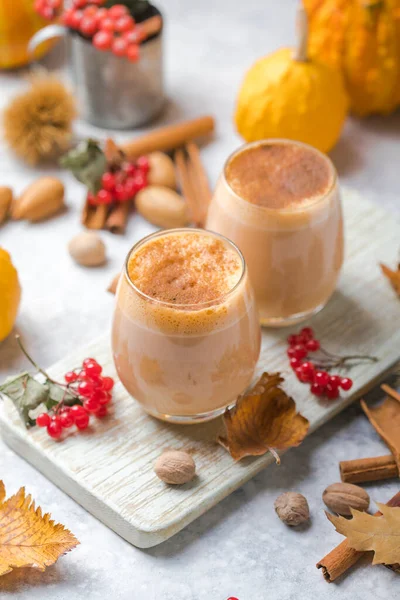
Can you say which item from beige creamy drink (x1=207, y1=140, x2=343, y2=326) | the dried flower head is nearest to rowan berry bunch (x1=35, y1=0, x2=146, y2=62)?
the dried flower head

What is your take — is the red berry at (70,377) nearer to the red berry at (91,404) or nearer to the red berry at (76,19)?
the red berry at (91,404)

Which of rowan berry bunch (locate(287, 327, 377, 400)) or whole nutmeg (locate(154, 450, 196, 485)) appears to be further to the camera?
rowan berry bunch (locate(287, 327, 377, 400))

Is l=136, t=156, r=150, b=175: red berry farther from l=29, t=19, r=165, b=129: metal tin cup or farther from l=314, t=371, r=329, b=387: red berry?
l=314, t=371, r=329, b=387: red berry

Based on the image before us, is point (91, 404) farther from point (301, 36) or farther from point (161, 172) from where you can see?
point (301, 36)

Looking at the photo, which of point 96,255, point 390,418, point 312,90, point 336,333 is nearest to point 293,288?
point 336,333

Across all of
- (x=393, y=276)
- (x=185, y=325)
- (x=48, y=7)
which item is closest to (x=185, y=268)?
(x=185, y=325)

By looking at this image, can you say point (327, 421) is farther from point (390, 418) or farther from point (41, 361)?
point (41, 361)

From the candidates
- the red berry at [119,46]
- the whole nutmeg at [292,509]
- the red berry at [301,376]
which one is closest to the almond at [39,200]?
the red berry at [119,46]
